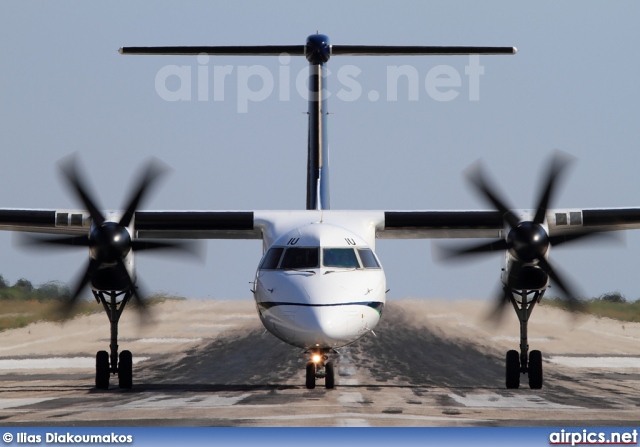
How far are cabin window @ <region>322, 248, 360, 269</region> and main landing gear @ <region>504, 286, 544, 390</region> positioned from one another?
14.1 feet

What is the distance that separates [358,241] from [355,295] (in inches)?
73.1

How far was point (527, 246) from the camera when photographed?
22875mm

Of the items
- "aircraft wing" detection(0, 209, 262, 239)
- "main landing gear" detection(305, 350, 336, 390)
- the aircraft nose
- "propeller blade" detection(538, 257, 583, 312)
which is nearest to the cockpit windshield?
the aircraft nose

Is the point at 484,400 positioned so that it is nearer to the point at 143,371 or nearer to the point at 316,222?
the point at 316,222

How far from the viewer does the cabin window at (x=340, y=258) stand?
21312mm

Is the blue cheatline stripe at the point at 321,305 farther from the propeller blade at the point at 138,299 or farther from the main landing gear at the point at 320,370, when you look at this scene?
the propeller blade at the point at 138,299

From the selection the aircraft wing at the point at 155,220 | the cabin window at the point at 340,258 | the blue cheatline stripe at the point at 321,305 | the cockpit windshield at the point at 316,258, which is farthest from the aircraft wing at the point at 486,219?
the blue cheatline stripe at the point at 321,305

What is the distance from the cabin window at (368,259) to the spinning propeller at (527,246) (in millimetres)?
2548

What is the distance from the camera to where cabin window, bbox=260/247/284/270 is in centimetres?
2190

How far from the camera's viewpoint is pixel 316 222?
23.3 meters

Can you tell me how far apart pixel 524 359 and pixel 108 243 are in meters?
9.31

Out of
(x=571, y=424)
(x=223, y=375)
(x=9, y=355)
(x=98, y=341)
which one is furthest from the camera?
(x=98, y=341)

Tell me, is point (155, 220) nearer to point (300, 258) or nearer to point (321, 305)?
point (300, 258)

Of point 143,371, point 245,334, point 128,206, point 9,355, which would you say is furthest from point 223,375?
point 245,334
